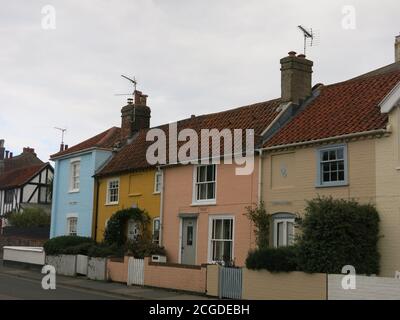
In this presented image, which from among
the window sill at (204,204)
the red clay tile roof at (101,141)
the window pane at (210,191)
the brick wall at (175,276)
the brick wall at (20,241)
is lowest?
the brick wall at (175,276)

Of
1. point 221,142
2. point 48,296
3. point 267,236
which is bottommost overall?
point 48,296

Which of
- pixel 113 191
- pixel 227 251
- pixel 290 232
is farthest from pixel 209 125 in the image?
pixel 290 232

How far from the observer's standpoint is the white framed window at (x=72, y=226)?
33.0 metres

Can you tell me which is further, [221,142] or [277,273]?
[221,142]

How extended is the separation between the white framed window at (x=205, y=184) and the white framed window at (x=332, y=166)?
536 cm

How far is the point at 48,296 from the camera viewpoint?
59.5 feet

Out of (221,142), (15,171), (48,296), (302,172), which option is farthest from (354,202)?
(15,171)

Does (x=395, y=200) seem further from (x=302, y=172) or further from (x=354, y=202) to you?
(x=302, y=172)

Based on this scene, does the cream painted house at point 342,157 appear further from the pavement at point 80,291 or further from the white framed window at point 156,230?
the white framed window at point 156,230

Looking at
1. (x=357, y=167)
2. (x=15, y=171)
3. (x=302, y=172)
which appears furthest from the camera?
(x=15, y=171)

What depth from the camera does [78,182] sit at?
33406 millimetres

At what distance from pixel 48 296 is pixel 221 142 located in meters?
9.84

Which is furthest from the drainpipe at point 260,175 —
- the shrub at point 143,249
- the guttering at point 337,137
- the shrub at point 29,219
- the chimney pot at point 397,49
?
the shrub at point 29,219

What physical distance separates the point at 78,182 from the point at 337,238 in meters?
19.8
